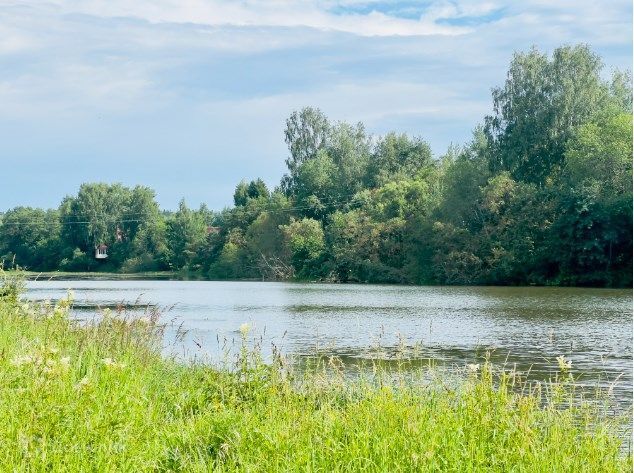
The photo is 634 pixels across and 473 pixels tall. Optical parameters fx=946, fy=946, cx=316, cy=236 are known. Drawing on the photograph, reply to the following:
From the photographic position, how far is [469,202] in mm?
70688

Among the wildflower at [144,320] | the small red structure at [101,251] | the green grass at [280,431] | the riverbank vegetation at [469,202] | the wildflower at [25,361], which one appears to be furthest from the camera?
the small red structure at [101,251]

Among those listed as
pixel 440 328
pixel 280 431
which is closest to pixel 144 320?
pixel 280 431

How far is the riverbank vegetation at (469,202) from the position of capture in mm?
61062

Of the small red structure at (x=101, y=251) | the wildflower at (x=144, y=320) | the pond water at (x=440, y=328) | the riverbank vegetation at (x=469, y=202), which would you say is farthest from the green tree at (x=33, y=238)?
the wildflower at (x=144, y=320)

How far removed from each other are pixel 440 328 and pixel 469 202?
144 ft

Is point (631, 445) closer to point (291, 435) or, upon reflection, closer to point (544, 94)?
point (291, 435)

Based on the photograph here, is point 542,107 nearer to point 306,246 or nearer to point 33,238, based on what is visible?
point 306,246

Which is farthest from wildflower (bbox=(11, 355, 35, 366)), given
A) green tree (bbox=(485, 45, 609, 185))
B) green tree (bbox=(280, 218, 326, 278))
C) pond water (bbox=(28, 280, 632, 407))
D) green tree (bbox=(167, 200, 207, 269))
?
green tree (bbox=(167, 200, 207, 269))

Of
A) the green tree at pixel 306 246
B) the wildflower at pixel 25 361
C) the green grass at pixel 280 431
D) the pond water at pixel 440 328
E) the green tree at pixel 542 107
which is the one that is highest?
the green tree at pixel 542 107

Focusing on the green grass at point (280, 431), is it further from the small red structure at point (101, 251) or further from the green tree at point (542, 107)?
the small red structure at point (101, 251)

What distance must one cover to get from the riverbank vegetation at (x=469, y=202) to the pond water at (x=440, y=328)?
35.0 ft

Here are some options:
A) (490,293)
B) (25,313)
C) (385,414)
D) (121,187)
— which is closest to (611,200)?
(490,293)

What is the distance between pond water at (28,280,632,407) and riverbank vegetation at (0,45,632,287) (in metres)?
10.7

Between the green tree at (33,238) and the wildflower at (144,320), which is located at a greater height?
the green tree at (33,238)
